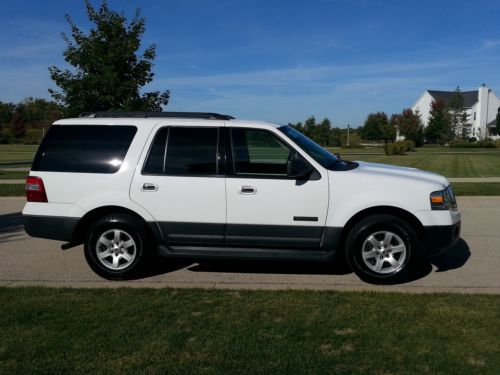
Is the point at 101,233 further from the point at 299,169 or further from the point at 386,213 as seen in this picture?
the point at 386,213

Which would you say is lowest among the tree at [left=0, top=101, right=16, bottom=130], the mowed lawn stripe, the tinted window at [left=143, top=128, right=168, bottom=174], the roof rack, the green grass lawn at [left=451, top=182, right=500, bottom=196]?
the green grass lawn at [left=451, top=182, right=500, bottom=196]

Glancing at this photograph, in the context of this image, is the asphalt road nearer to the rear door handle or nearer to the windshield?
the rear door handle

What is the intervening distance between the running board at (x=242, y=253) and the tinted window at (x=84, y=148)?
1.25 m

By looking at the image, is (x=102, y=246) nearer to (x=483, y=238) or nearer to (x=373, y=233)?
(x=373, y=233)

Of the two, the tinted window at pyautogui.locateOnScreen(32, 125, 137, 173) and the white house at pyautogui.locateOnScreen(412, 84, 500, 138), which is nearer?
the tinted window at pyautogui.locateOnScreen(32, 125, 137, 173)

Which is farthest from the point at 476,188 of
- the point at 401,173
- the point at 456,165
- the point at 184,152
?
the point at 456,165

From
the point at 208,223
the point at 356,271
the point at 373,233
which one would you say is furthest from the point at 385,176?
the point at 208,223

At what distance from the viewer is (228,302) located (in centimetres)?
489

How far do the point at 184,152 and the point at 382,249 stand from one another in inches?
101

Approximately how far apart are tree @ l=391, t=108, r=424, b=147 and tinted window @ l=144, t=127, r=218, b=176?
229 feet

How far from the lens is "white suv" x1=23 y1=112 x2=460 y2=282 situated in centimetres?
545

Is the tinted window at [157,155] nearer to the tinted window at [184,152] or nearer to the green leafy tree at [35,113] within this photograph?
the tinted window at [184,152]

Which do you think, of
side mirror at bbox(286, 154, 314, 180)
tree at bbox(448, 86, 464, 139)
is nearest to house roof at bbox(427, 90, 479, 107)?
tree at bbox(448, 86, 464, 139)

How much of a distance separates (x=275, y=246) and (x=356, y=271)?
97 cm
